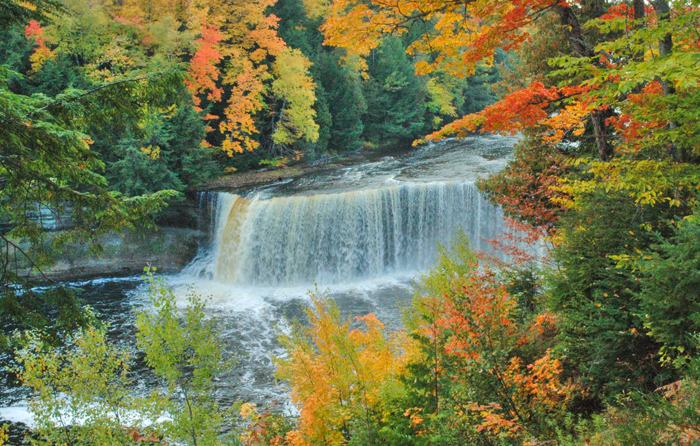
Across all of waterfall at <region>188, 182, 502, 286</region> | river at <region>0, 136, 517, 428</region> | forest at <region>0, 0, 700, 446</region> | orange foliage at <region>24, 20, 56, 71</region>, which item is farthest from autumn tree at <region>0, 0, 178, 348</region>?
orange foliage at <region>24, 20, 56, 71</region>

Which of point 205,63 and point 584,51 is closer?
point 584,51

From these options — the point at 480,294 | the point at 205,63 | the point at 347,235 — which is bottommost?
the point at 347,235

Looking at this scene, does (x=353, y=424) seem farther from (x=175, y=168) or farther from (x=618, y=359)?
(x=175, y=168)

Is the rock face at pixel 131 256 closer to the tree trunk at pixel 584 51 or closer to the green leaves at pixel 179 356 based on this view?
the green leaves at pixel 179 356

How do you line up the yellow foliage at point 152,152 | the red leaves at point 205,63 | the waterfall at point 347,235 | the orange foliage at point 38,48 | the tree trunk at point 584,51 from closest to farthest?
the tree trunk at point 584,51 → the waterfall at point 347,235 → the yellow foliage at point 152,152 → the orange foliage at point 38,48 → the red leaves at point 205,63

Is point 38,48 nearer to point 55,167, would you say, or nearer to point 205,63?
point 205,63

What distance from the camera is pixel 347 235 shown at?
15039 millimetres

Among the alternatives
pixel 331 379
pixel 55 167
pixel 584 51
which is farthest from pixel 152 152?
pixel 584 51

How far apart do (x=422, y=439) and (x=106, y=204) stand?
432 centimetres

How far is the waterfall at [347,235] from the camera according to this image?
1491cm

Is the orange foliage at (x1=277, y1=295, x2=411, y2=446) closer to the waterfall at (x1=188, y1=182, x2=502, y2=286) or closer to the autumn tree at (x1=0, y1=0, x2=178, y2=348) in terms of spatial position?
the autumn tree at (x1=0, y1=0, x2=178, y2=348)

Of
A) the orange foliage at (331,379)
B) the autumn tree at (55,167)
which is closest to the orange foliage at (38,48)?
the autumn tree at (55,167)

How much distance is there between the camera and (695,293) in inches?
118

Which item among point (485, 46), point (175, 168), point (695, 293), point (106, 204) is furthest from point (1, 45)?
point (695, 293)
